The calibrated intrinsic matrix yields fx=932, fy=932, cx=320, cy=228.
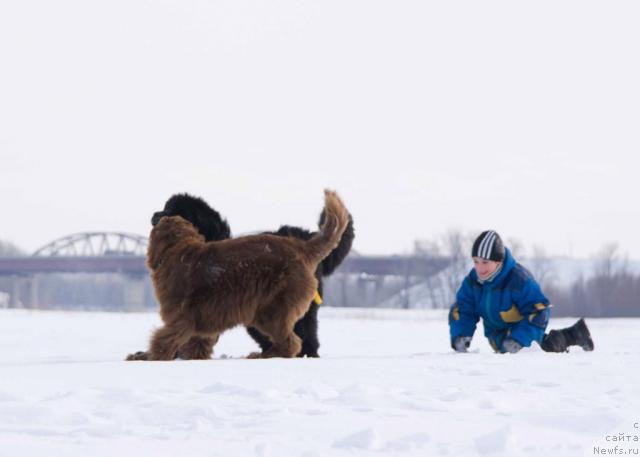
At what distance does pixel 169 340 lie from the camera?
6246 mm

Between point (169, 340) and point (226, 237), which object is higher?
point (226, 237)

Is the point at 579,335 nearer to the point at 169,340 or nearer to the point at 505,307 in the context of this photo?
the point at 505,307

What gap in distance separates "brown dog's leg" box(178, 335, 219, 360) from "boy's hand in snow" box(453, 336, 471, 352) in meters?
1.92

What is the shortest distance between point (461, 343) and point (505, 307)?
461 mm

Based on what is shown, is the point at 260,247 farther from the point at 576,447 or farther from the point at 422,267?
the point at 422,267

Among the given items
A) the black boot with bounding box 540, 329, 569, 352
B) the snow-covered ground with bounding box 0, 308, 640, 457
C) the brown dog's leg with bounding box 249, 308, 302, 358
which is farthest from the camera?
the black boot with bounding box 540, 329, 569, 352

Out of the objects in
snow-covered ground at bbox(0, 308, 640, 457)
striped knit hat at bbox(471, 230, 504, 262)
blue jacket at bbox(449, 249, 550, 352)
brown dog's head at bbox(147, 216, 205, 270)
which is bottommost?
snow-covered ground at bbox(0, 308, 640, 457)

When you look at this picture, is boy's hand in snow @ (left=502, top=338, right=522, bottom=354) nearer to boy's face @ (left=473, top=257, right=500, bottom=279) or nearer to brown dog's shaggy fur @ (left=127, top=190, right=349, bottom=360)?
boy's face @ (left=473, top=257, right=500, bottom=279)

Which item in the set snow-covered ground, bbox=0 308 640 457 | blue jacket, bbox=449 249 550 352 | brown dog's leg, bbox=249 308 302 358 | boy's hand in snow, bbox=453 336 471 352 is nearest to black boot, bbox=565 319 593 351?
blue jacket, bbox=449 249 550 352

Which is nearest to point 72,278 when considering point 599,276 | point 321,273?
point 599,276

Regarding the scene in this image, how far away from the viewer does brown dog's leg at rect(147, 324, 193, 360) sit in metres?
6.24

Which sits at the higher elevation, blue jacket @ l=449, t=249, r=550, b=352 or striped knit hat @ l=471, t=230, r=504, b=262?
striped knit hat @ l=471, t=230, r=504, b=262

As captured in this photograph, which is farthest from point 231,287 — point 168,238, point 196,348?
point 196,348

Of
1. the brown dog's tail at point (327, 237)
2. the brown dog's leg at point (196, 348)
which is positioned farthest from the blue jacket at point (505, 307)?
the brown dog's leg at point (196, 348)
